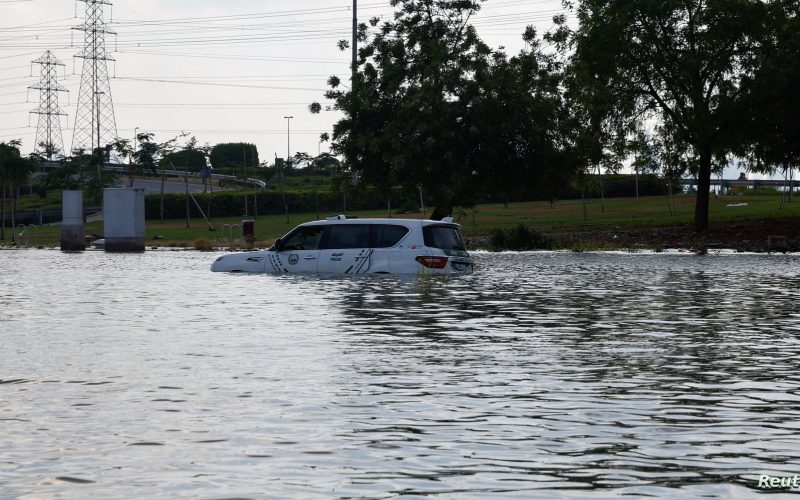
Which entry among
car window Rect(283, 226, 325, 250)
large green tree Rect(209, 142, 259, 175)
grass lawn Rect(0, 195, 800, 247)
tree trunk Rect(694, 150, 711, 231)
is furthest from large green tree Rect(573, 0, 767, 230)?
large green tree Rect(209, 142, 259, 175)

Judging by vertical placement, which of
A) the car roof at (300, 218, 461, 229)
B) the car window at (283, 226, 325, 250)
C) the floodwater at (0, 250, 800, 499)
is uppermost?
the car roof at (300, 218, 461, 229)

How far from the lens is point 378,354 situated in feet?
45.2

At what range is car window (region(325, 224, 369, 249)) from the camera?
2855cm

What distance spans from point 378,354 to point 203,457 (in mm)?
5898

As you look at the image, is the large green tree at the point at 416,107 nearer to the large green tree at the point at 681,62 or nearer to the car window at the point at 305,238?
the large green tree at the point at 681,62

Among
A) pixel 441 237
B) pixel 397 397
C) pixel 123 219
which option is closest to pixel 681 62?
pixel 123 219

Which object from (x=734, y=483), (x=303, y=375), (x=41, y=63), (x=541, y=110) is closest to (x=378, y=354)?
(x=303, y=375)

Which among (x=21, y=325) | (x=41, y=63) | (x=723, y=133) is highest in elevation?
(x=41, y=63)

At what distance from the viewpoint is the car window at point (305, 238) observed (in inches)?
1154

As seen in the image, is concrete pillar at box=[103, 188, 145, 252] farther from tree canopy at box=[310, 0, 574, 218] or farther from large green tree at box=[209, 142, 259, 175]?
large green tree at box=[209, 142, 259, 175]

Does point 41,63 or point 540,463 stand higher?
point 41,63

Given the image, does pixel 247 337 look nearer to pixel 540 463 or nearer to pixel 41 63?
pixel 540 463

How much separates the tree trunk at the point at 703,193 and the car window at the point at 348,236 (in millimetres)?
31856

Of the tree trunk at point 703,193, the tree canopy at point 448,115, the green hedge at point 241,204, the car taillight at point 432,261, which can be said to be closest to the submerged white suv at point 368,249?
the car taillight at point 432,261
